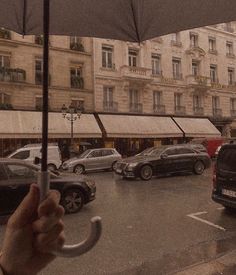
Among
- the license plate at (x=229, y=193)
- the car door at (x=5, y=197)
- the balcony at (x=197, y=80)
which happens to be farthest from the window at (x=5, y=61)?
the license plate at (x=229, y=193)

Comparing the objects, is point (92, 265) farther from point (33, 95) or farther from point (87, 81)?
point (87, 81)

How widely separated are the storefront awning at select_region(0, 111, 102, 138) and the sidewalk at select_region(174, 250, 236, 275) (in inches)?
675

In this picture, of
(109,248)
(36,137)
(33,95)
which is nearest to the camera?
(109,248)

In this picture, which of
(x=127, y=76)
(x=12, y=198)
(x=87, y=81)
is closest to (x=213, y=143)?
(x=127, y=76)

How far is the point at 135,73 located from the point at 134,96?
1900 millimetres

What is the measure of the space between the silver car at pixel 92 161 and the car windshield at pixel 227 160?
1110 cm

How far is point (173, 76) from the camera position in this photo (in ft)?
106

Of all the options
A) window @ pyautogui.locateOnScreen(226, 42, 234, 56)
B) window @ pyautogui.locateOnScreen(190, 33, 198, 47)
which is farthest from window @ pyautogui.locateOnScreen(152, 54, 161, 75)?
window @ pyautogui.locateOnScreen(226, 42, 234, 56)

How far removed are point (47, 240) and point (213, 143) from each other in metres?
26.6

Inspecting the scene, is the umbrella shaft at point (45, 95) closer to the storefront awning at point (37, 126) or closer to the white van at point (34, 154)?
the white van at point (34, 154)

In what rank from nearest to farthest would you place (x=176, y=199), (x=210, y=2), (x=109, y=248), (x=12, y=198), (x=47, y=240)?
1. (x=47, y=240)
2. (x=210, y=2)
3. (x=109, y=248)
4. (x=12, y=198)
5. (x=176, y=199)

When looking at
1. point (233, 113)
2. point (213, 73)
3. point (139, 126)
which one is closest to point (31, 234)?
point (139, 126)

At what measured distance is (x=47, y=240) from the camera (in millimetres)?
1229

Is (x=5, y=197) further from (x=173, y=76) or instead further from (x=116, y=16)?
(x=173, y=76)
